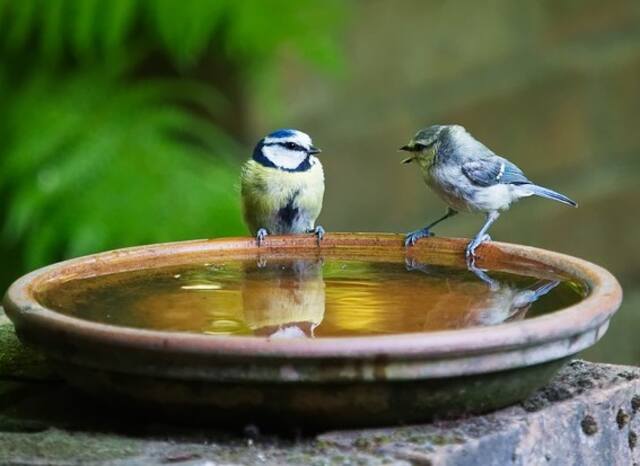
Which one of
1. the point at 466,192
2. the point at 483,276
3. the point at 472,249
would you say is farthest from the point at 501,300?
the point at 466,192

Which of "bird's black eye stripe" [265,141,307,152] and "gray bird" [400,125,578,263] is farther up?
"bird's black eye stripe" [265,141,307,152]

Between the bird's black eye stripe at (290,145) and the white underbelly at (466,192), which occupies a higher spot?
the bird's black eye stripe at (290,145)

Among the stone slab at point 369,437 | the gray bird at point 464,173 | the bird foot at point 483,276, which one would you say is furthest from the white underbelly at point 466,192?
the stone slab at point 369,437

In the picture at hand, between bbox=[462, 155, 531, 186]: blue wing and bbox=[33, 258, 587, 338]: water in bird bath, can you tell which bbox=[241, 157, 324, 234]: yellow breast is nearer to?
bbox=[462, 155, 531, 186]: blue wing

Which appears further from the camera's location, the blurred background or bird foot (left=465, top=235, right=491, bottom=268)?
the blurred background

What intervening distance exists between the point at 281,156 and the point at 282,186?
0.09 meters

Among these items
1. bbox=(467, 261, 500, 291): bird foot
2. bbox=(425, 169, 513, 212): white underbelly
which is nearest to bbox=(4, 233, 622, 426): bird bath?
bbox=(467, 261, 500, 291): bird foot

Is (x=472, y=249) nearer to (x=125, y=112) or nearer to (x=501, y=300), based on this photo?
(x=501, y=300)

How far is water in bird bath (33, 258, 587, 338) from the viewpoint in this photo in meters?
1.96

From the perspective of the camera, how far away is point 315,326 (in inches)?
77.0

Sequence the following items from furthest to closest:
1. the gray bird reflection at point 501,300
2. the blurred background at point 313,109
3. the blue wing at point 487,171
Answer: the blurred background at point 313,109
the blue wing at point 487,171
the gray bird reflection at point 501,300

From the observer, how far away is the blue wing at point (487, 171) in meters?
3.03

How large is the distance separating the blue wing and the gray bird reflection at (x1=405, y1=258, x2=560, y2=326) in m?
0.66

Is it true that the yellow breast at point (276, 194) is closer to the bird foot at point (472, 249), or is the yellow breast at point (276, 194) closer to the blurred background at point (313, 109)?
the bird foot at point (472, 249)
